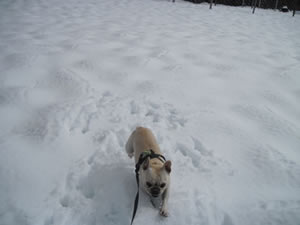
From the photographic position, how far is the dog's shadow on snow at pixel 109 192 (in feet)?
6.86

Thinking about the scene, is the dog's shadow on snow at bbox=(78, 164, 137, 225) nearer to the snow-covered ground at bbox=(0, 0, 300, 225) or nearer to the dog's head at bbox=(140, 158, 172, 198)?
the snow-covered ground at bbox=(0, 0, 300, 225)

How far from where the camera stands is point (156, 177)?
199cm

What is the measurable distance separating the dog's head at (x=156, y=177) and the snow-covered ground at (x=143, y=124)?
312mm

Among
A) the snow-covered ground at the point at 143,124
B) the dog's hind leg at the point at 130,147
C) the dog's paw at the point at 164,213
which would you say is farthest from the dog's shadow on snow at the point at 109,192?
the dog's paw at the point at 164,213

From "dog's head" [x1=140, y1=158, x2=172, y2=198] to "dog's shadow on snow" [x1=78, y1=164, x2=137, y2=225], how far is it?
404 mm

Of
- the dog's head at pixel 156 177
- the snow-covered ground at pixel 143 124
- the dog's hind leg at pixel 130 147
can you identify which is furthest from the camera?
the dog's hind leg at pixel 130 147

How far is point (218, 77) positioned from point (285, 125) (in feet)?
7.04

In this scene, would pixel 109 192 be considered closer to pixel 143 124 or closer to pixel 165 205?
pixel 165 205

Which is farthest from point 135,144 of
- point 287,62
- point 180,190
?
point 287,62

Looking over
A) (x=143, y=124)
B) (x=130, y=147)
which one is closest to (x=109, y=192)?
(x=130, y=147)

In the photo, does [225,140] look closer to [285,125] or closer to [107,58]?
[285,125]

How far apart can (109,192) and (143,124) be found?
140 cm

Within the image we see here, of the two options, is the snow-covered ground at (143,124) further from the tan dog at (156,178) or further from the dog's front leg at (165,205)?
the tan dog at (156,178)

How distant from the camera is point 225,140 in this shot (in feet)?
10.5
